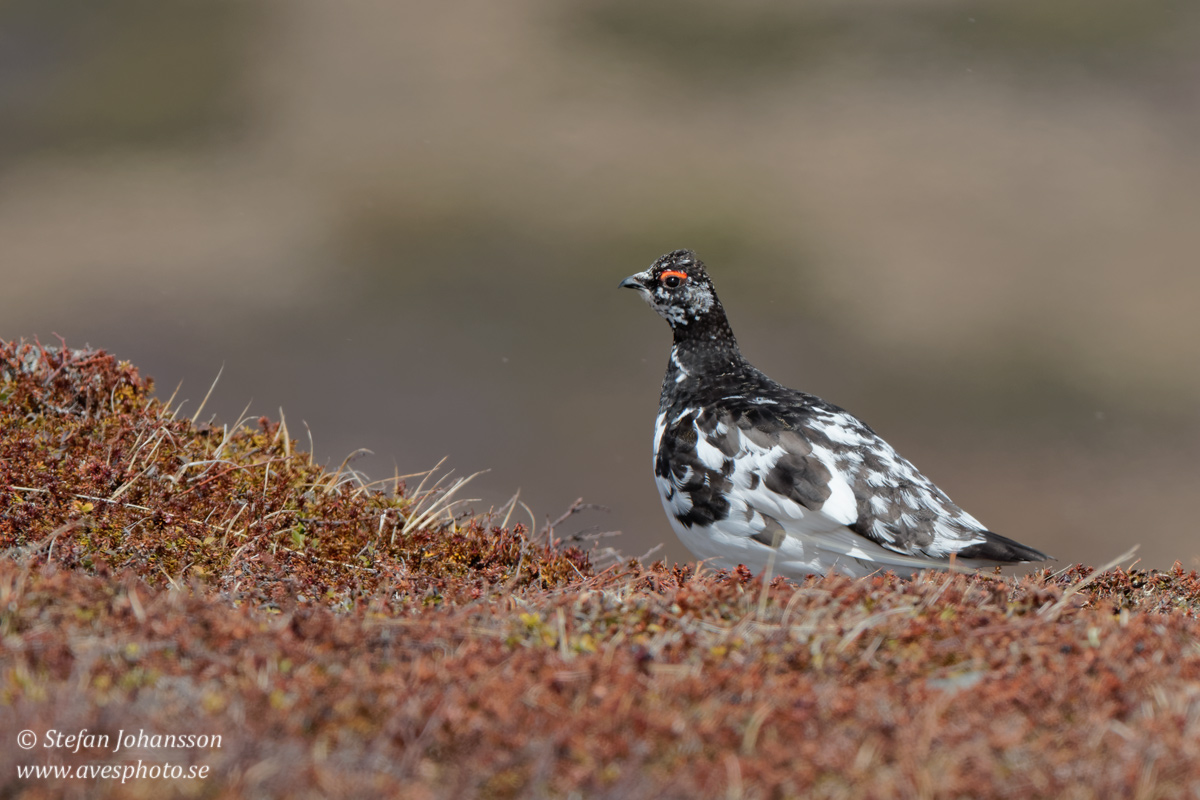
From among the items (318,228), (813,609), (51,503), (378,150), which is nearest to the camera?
(813,609)

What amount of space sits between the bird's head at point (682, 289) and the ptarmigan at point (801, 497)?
1.02m

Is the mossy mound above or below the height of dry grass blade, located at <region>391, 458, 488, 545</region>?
below

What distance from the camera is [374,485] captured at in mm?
7016

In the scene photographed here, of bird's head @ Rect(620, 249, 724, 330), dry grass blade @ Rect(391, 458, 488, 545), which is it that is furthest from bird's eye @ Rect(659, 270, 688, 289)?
dry grass blade @ Rect(391, 458, 488, 545)

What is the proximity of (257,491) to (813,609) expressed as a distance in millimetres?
3805

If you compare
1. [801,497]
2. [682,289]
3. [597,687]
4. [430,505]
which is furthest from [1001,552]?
[430,505]

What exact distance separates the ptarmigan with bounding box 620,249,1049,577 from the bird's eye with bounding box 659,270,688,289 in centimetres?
122

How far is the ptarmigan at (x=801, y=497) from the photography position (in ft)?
19.3

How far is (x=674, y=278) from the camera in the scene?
775 centimetres

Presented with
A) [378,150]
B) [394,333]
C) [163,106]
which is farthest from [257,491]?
[163,106]

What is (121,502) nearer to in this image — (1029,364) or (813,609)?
(813,609)

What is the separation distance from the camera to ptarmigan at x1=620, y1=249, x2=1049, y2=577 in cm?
587

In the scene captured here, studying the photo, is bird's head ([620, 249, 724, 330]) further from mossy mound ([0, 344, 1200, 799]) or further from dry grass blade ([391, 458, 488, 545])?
mossy mound ([0, 344, 1200, 799])

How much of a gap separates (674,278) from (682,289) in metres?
0.11
